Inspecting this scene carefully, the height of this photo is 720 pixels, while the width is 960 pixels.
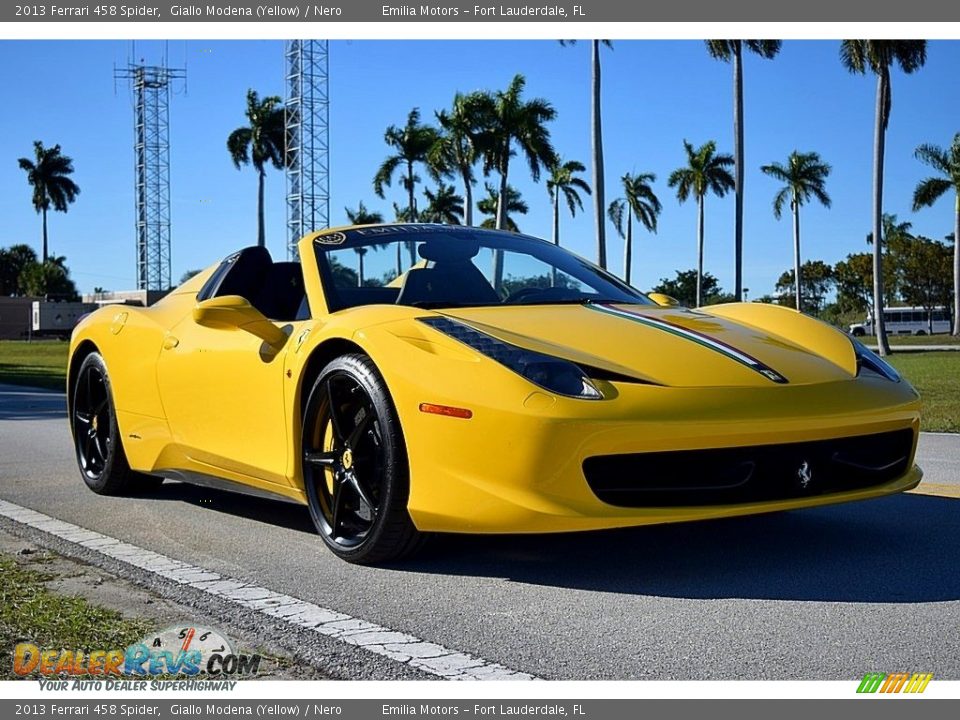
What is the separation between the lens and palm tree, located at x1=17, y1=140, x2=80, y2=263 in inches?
4190

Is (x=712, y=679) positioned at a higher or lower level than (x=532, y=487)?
lower

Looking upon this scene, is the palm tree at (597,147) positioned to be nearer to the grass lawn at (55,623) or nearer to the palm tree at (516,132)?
the palm tree at (516,132)

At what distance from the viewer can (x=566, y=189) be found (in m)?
70.6

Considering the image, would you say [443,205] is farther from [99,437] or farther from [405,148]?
[99,437]

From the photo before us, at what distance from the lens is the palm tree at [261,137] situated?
69.0m

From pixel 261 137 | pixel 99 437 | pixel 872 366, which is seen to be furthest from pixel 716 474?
→ pixel 261 137

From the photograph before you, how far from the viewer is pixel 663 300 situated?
5430 mm

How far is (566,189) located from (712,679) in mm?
68946

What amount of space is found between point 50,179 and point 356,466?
111 metres

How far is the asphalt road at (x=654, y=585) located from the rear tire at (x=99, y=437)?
0.38m

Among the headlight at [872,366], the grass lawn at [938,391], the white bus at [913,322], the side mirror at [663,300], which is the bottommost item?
the white bus at [913,322]

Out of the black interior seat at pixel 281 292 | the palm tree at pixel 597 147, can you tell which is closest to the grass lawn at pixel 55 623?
the black interior seat at pixel 281 292
